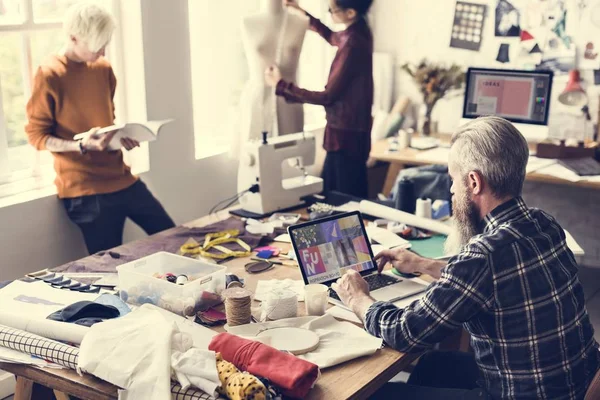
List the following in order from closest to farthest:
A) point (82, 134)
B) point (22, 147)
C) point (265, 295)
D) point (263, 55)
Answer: point (265, 295) → point (82, 134) → point (22, 147) → point (263, 55)

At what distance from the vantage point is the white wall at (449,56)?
5.08 meters

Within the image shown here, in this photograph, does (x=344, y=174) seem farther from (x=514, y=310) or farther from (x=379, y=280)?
(x=514, y=310)

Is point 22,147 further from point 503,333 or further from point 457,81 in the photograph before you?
point 457,81

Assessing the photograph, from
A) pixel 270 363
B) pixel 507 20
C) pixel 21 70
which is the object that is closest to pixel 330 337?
pixel 270 363

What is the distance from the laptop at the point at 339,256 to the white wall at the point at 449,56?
2923 mm

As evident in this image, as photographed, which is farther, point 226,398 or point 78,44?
point 78,44

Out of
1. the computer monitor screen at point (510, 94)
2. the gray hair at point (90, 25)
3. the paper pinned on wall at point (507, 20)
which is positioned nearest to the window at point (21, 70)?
the gray hair at point (90, 25)

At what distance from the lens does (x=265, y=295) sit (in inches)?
94.0

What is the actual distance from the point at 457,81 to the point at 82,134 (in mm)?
2882

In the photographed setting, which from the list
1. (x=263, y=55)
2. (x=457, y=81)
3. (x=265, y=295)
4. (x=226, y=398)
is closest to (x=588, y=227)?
(x=457, y=81)

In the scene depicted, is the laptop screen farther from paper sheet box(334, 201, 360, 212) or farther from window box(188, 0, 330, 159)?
window box(188, 0, 330, 159)

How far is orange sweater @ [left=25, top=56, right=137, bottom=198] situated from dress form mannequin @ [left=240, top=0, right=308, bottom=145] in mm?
888

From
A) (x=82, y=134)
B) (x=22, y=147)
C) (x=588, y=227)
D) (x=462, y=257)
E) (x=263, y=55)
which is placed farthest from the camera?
(x=588, y=227)

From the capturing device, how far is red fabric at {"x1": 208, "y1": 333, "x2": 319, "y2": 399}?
1.79 m
